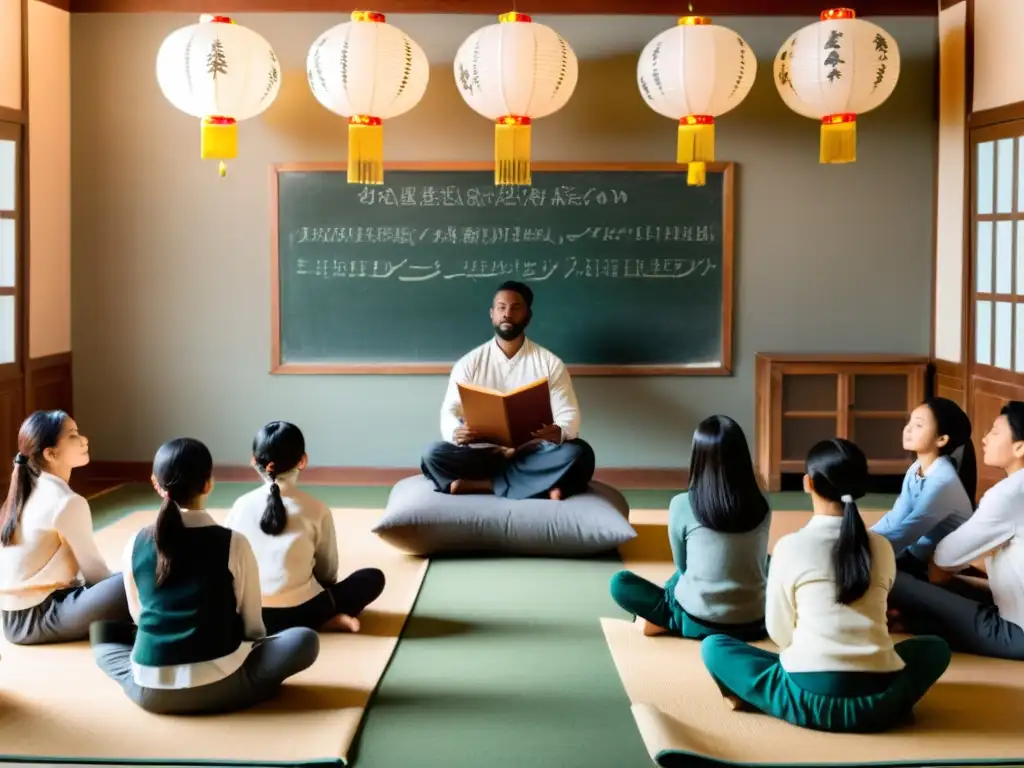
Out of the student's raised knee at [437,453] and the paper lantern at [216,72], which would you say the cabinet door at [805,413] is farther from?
the paper lantern at [216,72]

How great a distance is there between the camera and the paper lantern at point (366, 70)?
16.7ft

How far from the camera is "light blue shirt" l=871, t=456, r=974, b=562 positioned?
3.62m

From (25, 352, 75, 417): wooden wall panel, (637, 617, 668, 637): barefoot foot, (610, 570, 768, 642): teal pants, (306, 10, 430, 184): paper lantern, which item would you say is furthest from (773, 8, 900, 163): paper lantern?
(25, 352, 75, 417): wooden wall panel

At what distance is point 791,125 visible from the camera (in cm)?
614

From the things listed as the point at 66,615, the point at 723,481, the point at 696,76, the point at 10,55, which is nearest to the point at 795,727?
the point at 723,481

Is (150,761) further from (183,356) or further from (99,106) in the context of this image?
(99,106)

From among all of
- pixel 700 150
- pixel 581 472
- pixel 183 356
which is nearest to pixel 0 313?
pixel 183 356

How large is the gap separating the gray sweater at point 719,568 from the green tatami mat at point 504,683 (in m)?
0.33

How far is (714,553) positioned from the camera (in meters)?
3.41

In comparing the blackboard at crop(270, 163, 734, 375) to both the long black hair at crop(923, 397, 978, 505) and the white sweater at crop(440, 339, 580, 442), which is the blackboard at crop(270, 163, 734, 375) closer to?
the white sweater at crop(440, 339, 580, 442)

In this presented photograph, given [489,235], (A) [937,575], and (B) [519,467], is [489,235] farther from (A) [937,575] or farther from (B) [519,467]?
(A) [937,575]

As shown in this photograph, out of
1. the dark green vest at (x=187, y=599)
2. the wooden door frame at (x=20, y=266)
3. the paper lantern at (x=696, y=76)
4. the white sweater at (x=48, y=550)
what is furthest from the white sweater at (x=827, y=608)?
the wooden door frame at (x=20, y=266)

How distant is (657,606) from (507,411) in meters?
1.56

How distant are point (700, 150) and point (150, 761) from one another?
12.1ft
